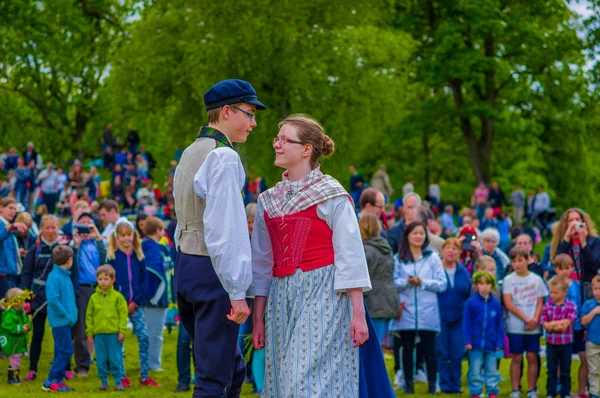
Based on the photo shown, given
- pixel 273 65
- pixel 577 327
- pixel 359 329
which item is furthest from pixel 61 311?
pixel 273 65

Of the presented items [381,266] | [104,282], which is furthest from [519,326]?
[104,282]

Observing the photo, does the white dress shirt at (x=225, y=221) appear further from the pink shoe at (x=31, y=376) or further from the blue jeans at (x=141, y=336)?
the pink shoe at (x=31, y=376)

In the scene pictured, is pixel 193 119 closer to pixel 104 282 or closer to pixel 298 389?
pixel 104 282

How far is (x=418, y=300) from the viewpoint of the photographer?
10656 millimetres

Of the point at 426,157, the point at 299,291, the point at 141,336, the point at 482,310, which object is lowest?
the point at 141,336

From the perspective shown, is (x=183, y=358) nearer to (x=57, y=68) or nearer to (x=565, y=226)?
(x=565, y=226)

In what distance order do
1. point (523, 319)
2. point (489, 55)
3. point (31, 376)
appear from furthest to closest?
point (489, 55)
point (31, 376)
point (523, 319)

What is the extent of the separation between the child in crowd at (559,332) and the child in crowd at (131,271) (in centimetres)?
429

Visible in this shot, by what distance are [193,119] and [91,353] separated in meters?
19.9

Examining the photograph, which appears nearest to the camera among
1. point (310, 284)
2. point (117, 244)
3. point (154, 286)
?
point (310, 284)

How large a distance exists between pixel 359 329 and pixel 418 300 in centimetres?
491

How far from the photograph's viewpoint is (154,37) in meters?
29.9

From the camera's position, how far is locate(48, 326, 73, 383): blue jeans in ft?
33.9

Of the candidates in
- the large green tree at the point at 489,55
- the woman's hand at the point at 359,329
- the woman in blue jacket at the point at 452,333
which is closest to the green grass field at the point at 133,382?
the woman in blue jacket at the point at 452,333
